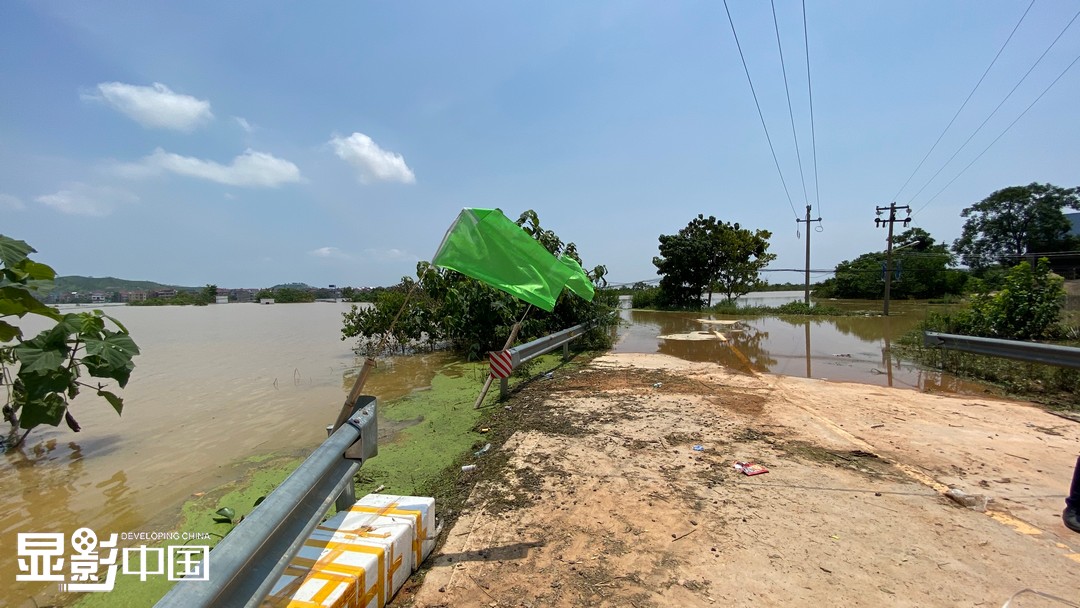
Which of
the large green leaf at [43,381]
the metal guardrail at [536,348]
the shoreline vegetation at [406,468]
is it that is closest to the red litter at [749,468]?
the shoreline vegetation at [406,468]

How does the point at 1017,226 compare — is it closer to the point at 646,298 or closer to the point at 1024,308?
the point at 646,298

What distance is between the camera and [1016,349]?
6.16 m

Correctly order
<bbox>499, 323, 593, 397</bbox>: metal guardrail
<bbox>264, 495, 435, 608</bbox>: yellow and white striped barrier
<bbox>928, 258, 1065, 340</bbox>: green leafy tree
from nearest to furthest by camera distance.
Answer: <bbox>264, 495, 435, 608</bbox>: yellow and white striped barrier, <bbox>499, 323, 593, 397</bbox>: metal guardrail, <bbox>928, 258, 1065, 340</bbox>: green leafy tree

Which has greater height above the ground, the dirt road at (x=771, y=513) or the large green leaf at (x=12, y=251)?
the large green leaf at (x=12, y=251)

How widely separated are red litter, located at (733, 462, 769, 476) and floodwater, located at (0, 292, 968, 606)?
467 cm

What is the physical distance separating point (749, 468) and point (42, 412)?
614 centimetres

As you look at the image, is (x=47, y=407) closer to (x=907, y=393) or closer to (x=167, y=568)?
(x=167, y=568)

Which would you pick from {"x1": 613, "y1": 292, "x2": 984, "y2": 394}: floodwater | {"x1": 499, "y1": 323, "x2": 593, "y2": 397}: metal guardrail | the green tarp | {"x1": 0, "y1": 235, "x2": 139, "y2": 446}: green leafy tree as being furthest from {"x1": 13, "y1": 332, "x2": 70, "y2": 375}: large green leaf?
{"x1": 613, "y1": 292, "x2": 984, "y2": 394}: floodwater

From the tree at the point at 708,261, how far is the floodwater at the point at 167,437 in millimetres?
23841

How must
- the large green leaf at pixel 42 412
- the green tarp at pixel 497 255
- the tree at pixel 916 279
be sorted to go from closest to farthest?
the green tarp at pixel 497 255 → the large green leaf at pixel 42 412 → the tree at pixel 916 279

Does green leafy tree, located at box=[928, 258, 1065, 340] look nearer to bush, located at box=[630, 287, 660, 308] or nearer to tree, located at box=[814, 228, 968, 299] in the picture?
bush, located at box=[630, 287, 660, 308]

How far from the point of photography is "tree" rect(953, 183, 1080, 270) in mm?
40969

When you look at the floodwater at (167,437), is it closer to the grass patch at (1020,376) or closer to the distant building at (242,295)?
the grass patch at (1020,376)

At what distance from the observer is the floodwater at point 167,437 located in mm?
3826
